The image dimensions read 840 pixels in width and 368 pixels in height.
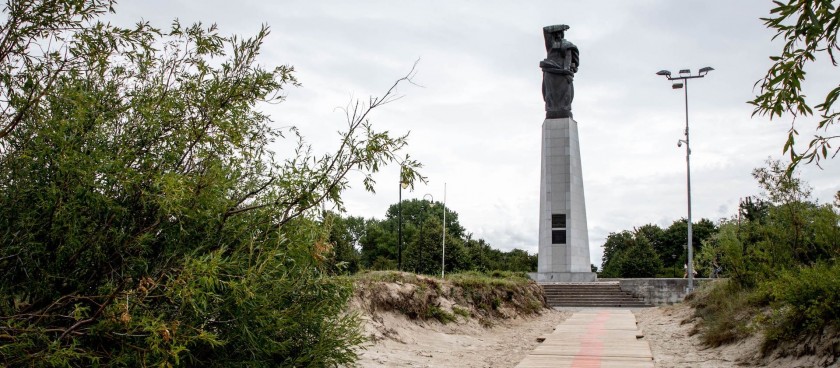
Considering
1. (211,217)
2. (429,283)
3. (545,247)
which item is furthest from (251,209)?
(545,247)

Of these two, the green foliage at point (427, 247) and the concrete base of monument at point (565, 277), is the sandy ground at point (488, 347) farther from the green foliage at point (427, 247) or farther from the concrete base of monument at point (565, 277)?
the concrete base of monument at point (565, 277)

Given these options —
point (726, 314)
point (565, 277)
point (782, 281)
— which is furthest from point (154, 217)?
point (565, 277)

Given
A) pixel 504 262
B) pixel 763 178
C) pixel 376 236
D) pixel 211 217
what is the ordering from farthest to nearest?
pixel 376 236
pixel 504 262
pixel 763 178
pixel 211 217

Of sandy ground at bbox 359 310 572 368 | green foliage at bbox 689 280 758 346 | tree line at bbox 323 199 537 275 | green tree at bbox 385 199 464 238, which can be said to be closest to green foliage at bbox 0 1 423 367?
sandy ground at bbox 359 310 572 368

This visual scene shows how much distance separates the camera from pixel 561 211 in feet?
115

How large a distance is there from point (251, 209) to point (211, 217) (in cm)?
28

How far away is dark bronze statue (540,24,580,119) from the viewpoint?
36.3m

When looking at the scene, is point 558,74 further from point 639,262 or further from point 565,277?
point 639,262

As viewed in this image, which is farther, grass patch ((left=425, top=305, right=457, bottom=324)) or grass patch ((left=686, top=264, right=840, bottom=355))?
grass patch ((left=425, top=305, right=457, bottom=324))

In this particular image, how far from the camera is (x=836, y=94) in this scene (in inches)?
174

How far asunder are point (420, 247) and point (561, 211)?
8.71m

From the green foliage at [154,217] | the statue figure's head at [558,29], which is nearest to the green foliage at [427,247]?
the statue figure's head at [558,29]

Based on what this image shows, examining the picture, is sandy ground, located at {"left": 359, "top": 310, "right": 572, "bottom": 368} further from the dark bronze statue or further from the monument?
the dark bronze statue

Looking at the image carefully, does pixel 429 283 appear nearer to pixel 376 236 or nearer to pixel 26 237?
pixel 26 237
